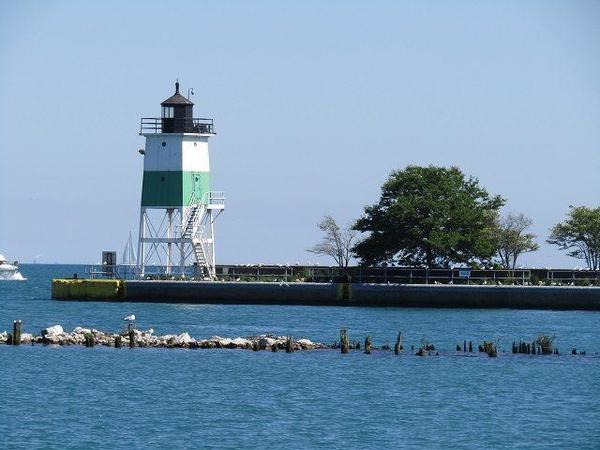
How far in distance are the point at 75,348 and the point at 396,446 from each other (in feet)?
74.3

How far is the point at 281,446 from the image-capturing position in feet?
130

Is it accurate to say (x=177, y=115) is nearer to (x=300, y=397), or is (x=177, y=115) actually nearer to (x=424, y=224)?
(x=424, y=224)

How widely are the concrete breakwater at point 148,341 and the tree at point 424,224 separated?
3089cm

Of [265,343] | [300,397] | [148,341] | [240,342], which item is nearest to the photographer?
[300,397]

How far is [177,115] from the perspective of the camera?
3588 inches

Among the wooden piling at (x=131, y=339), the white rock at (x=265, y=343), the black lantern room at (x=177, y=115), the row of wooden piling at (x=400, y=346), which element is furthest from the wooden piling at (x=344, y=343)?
the black lantern room at (x=177, y=115)

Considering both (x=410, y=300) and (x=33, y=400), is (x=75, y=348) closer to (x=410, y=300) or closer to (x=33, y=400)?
(x=33, y=400)

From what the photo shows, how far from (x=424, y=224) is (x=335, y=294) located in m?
6.90

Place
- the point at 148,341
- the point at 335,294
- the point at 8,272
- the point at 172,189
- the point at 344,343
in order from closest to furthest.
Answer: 1. the point at 344,343
2. the point at 148,341
3. the point at 335,294
4. the point at 172,189
5. the point at 8,272

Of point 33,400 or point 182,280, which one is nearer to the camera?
point 33,400

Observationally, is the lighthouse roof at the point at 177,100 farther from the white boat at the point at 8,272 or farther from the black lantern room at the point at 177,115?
the white boat at the point at 8,272

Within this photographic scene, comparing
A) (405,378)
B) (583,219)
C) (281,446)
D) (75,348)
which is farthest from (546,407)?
(583,219)

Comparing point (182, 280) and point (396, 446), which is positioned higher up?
point (182, 280)

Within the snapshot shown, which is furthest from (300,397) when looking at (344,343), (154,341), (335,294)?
(335,294)
